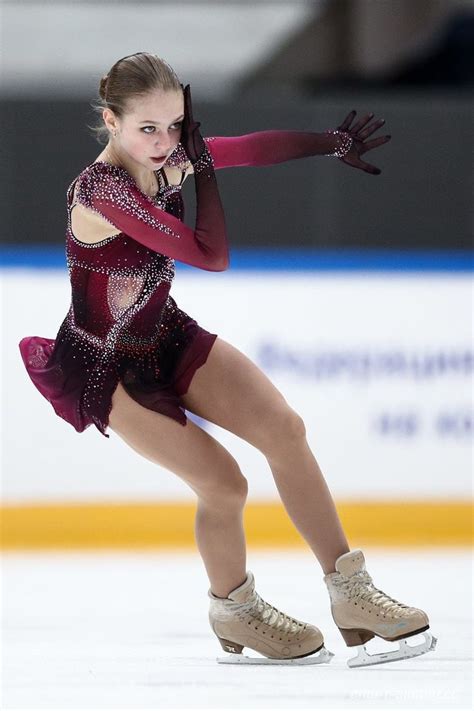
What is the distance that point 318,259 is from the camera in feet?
19.2

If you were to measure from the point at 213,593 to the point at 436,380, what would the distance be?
2.70 metres

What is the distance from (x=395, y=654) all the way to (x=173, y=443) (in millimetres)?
682

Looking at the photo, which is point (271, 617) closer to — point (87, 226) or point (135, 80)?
point (87, 226)

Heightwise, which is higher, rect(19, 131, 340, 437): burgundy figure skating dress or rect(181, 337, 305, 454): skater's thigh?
rect(19, 131, 340, 437): burgundy figure skating dress

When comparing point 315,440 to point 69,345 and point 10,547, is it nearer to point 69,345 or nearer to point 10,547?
point 10,547

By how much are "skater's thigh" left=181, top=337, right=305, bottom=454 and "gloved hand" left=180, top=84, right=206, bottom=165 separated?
488 millimetres

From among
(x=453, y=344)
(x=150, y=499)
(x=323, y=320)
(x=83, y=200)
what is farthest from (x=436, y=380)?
(x=83, y=200)

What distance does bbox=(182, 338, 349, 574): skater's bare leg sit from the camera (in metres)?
3.02

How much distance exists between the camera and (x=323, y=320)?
5.74m

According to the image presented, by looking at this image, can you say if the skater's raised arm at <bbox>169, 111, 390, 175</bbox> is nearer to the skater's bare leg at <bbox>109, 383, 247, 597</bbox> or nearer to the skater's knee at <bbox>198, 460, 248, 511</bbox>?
the skater's bare leg at <bbox>109, 383, 247, 597</bbox>

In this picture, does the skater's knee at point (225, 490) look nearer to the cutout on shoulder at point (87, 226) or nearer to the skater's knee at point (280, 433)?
the skater's knee at point (280, 433)

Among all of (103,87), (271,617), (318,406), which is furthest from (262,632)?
(318,406)

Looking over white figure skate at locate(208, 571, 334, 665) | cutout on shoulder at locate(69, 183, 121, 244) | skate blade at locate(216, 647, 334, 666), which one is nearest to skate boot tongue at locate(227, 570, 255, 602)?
white figure skate at locate(208, 571, 334, 665)

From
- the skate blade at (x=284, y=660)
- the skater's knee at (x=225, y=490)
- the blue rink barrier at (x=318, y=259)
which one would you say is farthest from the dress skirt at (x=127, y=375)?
the blue rink barrier at (x=318, y=259)
